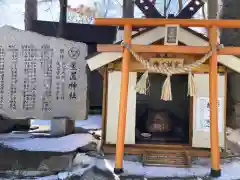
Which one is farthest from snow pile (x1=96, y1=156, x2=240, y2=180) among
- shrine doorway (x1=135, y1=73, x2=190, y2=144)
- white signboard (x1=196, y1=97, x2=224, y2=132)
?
shrine doorway (x1=135, y1=73, x2=190, y2=144)

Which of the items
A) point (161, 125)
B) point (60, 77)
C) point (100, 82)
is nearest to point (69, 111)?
point (60, 77)

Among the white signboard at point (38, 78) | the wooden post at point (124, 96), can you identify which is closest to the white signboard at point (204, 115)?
the wooden post at point (124, 96)

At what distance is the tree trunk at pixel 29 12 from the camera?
1003 cm

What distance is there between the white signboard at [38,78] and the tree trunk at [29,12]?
4.38 m

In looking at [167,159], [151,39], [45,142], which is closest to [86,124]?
[45,142]

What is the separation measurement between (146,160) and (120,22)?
2223 millimetres

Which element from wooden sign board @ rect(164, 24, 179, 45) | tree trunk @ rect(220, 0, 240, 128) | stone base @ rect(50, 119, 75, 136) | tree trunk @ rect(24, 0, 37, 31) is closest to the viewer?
wooden sign board @ rect(164, 24, 179, 45)

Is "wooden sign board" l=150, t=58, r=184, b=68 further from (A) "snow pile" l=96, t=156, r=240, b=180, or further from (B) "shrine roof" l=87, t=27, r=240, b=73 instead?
(A) "snow pile" l=96, t=156, r=240, b=180

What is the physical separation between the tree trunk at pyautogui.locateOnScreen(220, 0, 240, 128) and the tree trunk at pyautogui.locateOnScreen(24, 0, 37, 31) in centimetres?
670

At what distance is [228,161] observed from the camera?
469cm

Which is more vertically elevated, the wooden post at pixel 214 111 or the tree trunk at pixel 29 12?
the tree trunk at pixel 29 12

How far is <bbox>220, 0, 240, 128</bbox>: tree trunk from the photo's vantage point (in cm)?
629

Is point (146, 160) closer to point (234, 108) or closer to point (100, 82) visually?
point (234, 108)

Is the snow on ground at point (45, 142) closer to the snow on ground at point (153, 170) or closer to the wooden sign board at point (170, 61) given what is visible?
the snow on ground at point (153, 170)
